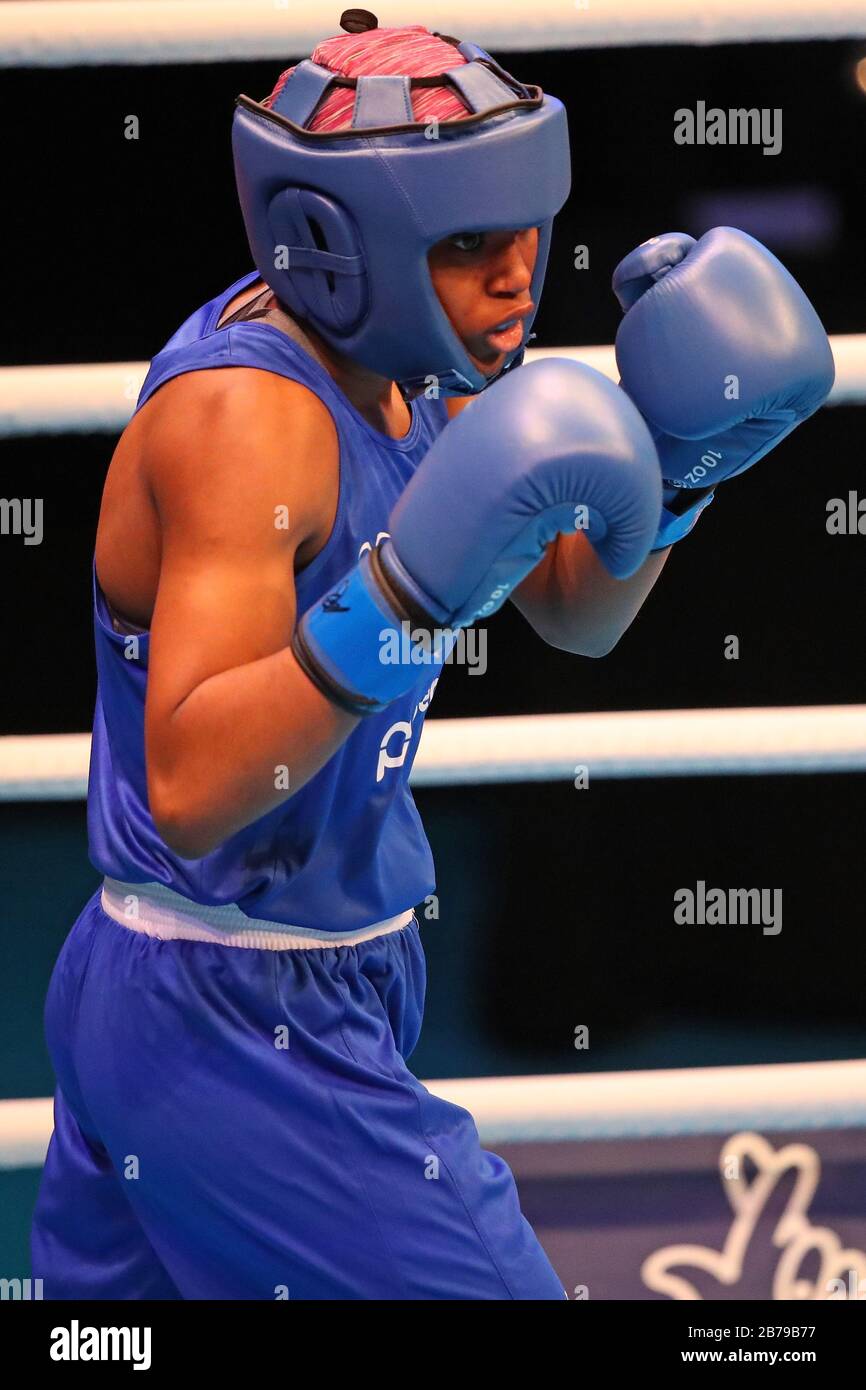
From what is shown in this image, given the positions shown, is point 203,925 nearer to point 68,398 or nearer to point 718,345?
point 718,345

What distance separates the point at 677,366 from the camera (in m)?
1.45

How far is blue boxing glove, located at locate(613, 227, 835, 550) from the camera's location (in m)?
1.43

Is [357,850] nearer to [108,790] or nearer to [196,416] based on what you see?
[108,790]

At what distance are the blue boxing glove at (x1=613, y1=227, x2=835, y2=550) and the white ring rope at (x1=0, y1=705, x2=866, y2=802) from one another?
614mm

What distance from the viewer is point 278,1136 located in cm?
141

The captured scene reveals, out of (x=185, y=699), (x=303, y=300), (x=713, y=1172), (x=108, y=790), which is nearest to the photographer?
(x=185, y=699)

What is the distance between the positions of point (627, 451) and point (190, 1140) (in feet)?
2.03

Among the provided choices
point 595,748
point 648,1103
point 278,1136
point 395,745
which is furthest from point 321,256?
point 648,1103

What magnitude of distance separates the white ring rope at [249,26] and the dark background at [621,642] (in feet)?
0.17

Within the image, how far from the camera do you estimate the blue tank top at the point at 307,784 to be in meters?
1.37

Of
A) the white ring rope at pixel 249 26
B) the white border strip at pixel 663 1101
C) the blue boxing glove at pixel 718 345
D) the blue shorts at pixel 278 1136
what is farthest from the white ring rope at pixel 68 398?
the white border strip at pixel 663 1101

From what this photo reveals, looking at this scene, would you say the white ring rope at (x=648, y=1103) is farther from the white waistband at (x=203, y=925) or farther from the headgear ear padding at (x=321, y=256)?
the headgear ear padding at (x=321, y=256)

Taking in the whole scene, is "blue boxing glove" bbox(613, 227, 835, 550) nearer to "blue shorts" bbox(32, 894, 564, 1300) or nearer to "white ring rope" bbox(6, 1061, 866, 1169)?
"blue shorts" bbox(32, 894, 564, 1300)
